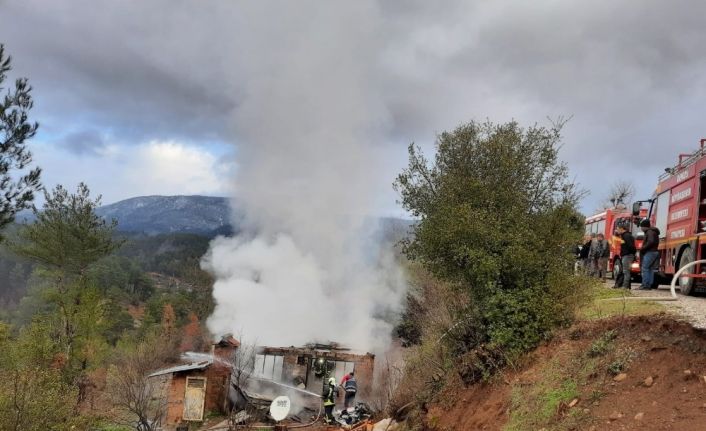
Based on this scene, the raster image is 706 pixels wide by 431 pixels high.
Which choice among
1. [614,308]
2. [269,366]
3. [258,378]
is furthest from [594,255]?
[269,366]

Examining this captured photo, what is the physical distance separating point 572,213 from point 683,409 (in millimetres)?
6415

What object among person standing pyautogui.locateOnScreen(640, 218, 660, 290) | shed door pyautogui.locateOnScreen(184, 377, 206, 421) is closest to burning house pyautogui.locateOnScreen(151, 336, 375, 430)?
shed door pyautogui.locateOnScreen(184, 377, 206, 421)

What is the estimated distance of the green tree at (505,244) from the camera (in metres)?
9.60

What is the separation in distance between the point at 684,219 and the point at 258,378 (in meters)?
18.4

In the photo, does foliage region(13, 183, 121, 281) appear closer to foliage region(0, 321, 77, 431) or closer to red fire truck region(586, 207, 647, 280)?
foliage region(0, 321, 77, 431)

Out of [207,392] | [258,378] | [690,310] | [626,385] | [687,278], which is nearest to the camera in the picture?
[626,385]

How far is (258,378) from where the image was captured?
24.8m

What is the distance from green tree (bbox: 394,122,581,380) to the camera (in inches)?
378

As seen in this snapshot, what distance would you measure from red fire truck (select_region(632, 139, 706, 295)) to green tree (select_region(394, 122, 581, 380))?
309 cm

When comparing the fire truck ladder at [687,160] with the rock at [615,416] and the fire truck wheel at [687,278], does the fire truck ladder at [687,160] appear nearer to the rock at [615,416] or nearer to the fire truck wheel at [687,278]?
the fire truck wheel at [687,278]

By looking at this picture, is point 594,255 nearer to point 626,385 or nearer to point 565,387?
point 565,387

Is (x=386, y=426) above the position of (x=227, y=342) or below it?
above

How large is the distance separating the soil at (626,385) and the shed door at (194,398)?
723 inches

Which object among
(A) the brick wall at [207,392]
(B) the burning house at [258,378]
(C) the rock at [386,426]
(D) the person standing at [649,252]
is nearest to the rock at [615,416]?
(C) the rock at [386,426]
